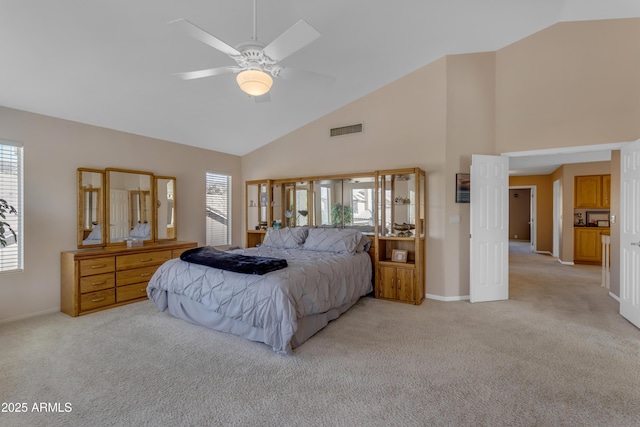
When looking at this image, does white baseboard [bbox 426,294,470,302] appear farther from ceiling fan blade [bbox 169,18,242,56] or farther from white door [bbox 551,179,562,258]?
white door [bbox 551,179,562,258]

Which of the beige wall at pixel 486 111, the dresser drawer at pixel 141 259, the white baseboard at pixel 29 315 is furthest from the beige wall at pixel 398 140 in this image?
the white baseboard at pixel 29 315

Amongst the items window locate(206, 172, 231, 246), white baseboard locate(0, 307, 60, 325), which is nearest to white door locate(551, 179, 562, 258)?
window locate(206, 172, 231, 246)

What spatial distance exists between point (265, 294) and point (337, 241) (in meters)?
1.84

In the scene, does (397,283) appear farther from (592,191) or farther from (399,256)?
(592,191)

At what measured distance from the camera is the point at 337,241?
14.5ft

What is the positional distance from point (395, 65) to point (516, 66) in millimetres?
1724

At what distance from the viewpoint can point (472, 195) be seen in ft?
14.1

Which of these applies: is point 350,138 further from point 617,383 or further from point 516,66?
point 617,383

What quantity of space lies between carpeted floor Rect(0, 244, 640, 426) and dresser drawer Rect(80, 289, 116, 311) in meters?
0.15

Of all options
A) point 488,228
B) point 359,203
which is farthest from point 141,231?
point 488,228

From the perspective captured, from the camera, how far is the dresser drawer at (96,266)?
12.4 ft

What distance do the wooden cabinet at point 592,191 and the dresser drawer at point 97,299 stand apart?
9.78 m

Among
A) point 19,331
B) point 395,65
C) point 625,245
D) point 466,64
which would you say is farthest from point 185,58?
point 625,245

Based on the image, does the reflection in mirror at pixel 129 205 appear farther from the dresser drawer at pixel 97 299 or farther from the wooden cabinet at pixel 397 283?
the wooden cabinet at pixel 397 283
